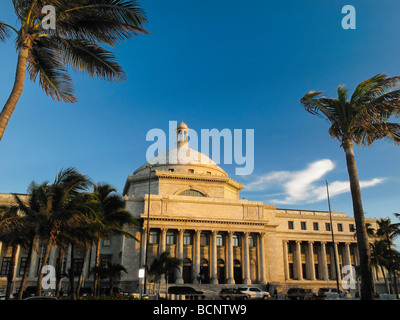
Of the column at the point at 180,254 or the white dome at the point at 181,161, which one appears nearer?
the column at the point at 180,254

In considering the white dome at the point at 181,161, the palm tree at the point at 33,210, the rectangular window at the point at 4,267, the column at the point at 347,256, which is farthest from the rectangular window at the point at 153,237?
the column at the point at 347,256

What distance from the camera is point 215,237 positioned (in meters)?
53.6

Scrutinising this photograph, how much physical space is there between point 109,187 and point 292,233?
42614 millimetres

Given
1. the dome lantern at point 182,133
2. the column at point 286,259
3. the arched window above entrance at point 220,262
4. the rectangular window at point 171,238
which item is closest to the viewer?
the rectangular window at point 171,238

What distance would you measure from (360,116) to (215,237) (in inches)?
1554

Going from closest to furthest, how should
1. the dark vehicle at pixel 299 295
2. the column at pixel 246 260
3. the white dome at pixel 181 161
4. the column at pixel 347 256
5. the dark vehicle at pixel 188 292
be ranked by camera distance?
the dark vehicle at pixel 188 292
the dark vehicle at pixel 299 295
the column at pixel 246 260
the white dome at pixel 181 161
the column at pixel 347 256

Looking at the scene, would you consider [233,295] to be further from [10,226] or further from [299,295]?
[10,226]

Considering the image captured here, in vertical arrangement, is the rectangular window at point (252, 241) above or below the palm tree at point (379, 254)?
above

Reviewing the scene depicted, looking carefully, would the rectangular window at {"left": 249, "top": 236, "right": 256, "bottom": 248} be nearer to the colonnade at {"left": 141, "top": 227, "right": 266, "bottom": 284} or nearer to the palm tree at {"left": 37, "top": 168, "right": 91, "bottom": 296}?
the colonnade at {"left": 141, "top": 227, "right": 266, "bottom": 284}

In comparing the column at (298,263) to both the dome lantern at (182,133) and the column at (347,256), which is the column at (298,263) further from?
the dome lantern at (182,133)

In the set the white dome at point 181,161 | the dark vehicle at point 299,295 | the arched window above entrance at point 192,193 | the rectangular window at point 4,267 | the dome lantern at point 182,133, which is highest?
the dome lantern at point 182,133

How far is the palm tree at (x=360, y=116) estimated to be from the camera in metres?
16.8

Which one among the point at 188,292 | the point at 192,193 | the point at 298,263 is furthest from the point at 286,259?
the point at 188,292
